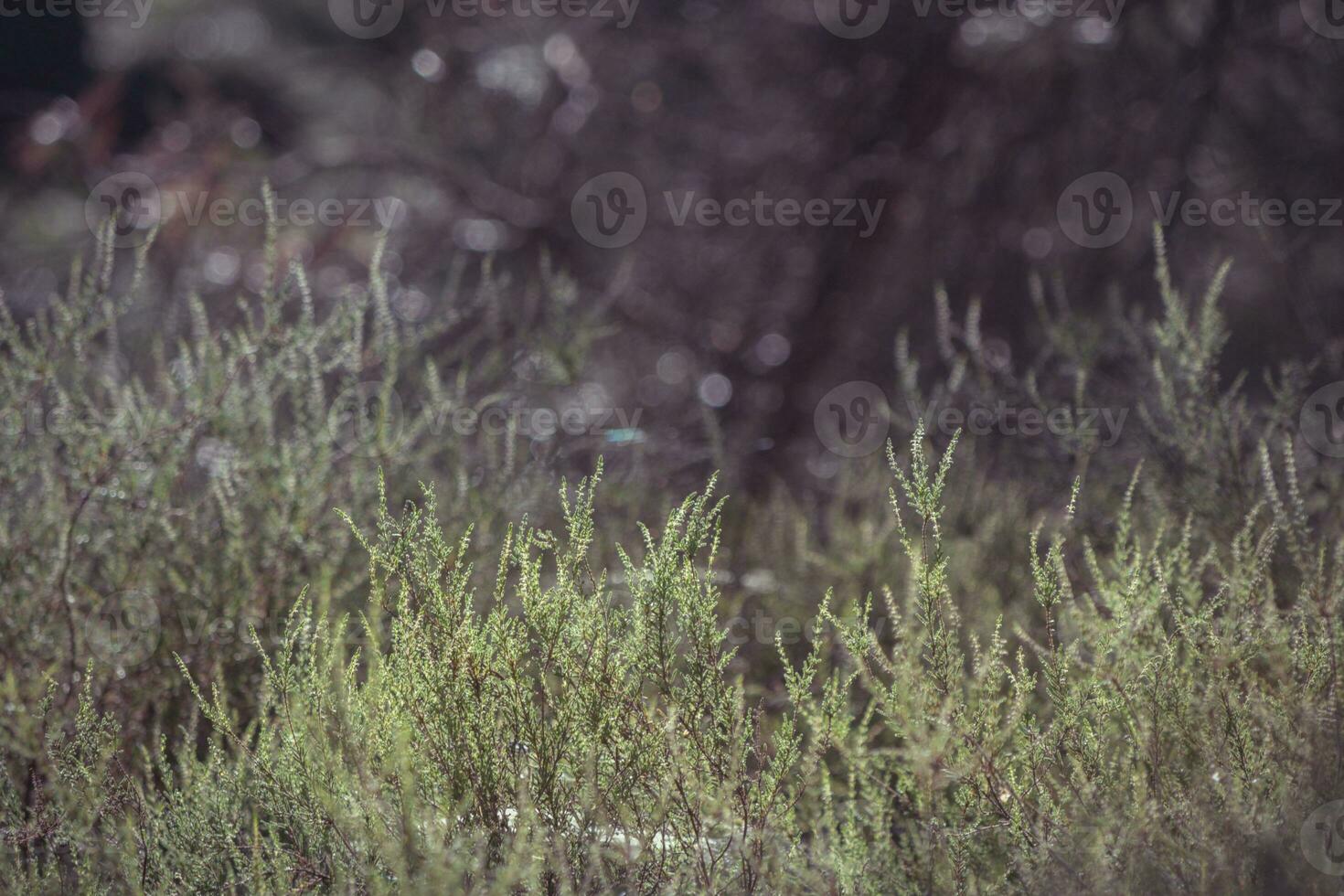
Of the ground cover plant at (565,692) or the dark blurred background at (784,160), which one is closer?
the ground cover plant at (565,692)

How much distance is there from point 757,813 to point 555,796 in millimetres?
288

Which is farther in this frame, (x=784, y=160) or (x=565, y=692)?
(x=784, y=160)

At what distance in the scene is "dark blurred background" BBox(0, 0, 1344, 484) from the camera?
18.8ft

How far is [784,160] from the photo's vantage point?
679cm

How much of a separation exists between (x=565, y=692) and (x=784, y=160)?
5.37m

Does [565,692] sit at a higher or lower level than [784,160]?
lower

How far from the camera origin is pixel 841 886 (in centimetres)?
175

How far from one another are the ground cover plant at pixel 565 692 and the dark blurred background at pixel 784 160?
2.78 m

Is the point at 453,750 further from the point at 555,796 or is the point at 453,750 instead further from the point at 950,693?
the point at 950,693

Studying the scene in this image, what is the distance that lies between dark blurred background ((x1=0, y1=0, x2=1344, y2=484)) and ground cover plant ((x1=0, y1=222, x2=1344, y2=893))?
9.13ft

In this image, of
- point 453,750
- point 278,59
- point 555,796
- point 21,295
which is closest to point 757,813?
point 555,796

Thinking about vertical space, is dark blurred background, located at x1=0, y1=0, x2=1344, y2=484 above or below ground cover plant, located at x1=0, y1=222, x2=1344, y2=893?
above

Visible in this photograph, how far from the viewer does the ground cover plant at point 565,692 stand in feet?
5.44

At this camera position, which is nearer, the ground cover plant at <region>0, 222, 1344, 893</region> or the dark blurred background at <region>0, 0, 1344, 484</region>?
the ground cover plant at <region>0, 222, 1344, 893</region>
